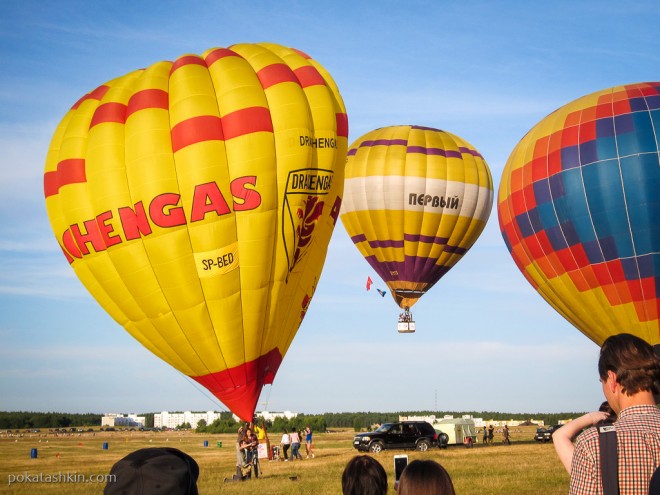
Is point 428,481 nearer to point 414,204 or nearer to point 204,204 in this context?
point 204,204

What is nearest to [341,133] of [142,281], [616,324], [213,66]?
[213,66]

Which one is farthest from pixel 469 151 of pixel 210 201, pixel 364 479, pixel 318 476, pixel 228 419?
pixel 228 419

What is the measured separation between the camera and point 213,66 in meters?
20.4

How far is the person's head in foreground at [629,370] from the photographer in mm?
4137

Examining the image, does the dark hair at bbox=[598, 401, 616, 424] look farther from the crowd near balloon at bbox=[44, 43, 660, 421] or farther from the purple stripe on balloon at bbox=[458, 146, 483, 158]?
the purple stripe on balloon at bbox=[458, 146, 483, 158]

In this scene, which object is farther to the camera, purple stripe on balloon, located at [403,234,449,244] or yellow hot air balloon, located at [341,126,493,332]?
purple stripe on balloon, located at [403,234,449,244]

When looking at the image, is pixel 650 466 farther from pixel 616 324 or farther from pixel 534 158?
pixel 534 158

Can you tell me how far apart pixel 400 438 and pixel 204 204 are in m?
21.1

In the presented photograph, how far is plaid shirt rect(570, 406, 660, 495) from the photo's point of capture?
4.05m

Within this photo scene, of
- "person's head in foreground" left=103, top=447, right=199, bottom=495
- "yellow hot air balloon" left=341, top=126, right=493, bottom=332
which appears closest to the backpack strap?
"person's head in foreground" left=103, top=447, right=199, bottom=495

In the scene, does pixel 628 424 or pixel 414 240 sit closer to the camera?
pixel 628 424

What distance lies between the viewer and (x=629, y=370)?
415 cm

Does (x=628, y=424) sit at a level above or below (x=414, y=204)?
below
